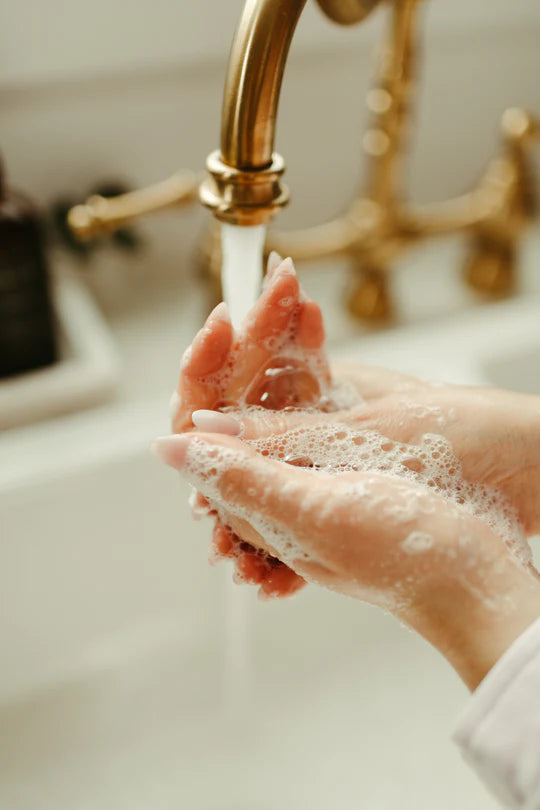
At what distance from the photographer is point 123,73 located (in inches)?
29.9

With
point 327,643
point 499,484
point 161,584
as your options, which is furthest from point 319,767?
point 499,484

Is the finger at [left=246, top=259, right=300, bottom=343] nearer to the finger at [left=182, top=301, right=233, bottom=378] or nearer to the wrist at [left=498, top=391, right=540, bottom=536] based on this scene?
the finger at [left=182, top=301, right=233, bottom=378]

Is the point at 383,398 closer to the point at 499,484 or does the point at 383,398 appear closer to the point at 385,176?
the point at 499,484

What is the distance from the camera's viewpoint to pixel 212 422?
47 centimetres

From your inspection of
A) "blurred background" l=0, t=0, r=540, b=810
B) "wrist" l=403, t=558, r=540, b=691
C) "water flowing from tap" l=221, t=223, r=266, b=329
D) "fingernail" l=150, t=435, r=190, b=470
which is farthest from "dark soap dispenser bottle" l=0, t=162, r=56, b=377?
"wrist" l=403, t=558, r=540, b=691

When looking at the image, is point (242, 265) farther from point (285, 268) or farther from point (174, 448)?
point (174, 448)

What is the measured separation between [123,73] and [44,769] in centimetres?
66

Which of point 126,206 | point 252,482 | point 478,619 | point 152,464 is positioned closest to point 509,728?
point 478,619

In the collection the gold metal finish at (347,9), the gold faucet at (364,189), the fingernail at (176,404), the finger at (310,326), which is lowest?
the fingernail at (176,404)

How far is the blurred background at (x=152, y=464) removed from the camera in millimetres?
687

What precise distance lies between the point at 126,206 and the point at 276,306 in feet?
0.78

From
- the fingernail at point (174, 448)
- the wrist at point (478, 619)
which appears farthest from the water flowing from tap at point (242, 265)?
the wrist at point (478, 619)

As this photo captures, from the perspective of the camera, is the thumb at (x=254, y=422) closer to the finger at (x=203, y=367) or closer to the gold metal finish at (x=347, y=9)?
the finger at (x=203, y=367)

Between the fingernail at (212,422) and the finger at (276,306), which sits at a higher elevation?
the finger at (276,306)
